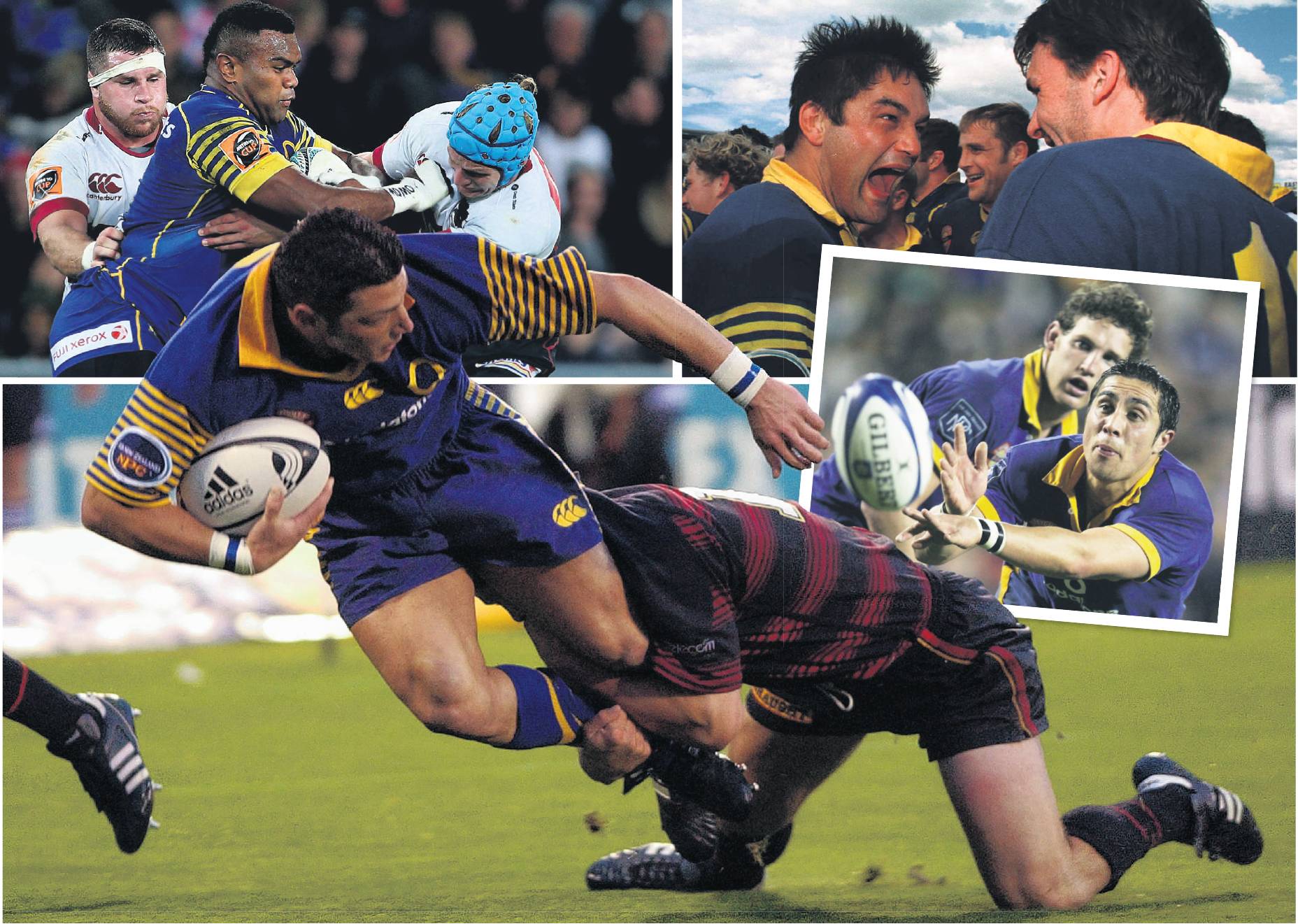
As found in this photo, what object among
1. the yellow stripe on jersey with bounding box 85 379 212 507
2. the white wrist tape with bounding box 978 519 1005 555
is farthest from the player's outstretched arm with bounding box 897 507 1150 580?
the yellow stripe on jersey with bounding box 85 379 212 507

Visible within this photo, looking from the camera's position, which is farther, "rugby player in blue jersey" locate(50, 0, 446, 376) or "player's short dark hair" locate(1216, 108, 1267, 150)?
"player's short dark hair" locate(1216, 108, 1267, 150)

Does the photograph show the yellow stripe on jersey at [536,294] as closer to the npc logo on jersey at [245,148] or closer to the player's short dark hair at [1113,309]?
the npc logo on jersey at [245,148]

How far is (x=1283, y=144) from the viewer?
4.62 m

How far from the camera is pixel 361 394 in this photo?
3148 millimetres

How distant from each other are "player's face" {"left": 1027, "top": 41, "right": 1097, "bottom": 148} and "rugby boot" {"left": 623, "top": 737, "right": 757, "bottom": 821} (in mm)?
2394

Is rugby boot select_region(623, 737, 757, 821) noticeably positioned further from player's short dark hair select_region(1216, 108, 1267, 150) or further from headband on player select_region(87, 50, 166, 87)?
player's short dark hair select_region(1216, 108, 1267, 150)

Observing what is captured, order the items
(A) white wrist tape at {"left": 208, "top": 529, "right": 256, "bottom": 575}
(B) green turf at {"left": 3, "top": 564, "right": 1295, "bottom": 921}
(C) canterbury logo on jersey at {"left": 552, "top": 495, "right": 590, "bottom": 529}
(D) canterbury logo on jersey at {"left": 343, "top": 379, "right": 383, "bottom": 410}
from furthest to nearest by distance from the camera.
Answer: (B) green turf at {"left": 3, "top": 564, "right": 1295, "bottom": 921} → (C) canterbury logo on jersey at {"left": 552, "top": 495, "right": 590, "bottom": 529} → (D) canterbury logo on jersey at {"left": 343, "top": 379, "right": 383, "bottom": 410} → (A) white wrist tape at {"left": 208, "top": 529, "right": 256, "bottom": 575}

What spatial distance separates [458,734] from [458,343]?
37.3 inches

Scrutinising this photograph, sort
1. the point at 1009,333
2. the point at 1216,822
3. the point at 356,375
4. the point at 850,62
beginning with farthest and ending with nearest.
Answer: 1. the point at 1009,333
2. the point at 850,62
3. the point at 1216,822
4. the point at 356,375

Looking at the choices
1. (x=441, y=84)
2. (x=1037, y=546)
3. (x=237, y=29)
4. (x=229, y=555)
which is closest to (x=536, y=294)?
(x=229, y=555)

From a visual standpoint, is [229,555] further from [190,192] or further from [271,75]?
[271,75]

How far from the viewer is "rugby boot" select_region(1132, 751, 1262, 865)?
12.4ft

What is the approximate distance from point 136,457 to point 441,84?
5.95 ft

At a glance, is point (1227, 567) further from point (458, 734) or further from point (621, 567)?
point (458, 734)
